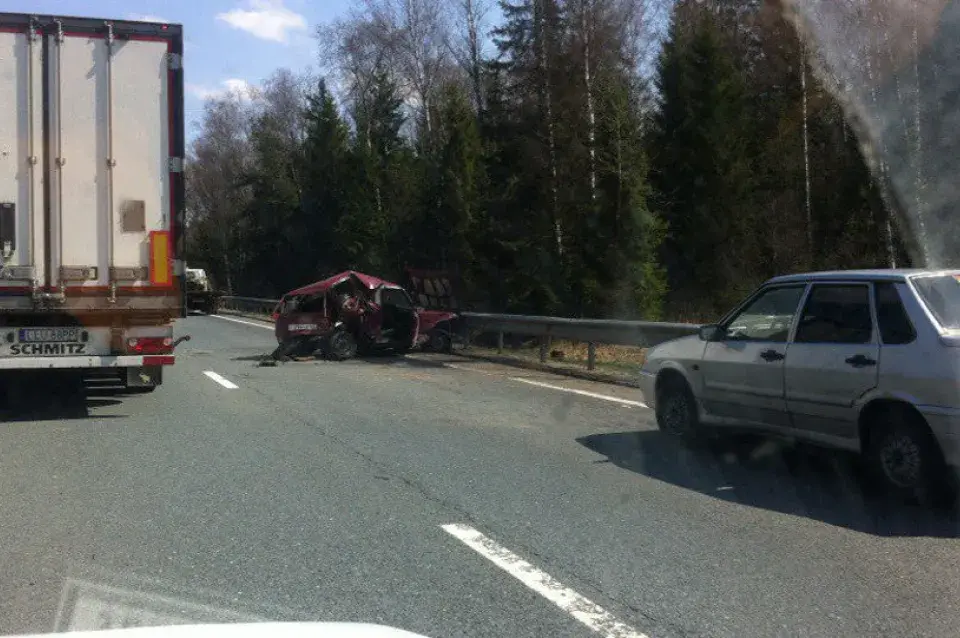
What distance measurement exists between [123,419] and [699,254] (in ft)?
78.5

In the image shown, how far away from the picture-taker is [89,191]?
9.74m

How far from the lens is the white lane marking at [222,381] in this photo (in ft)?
43.6

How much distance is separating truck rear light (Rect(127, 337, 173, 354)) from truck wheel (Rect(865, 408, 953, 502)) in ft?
23.1

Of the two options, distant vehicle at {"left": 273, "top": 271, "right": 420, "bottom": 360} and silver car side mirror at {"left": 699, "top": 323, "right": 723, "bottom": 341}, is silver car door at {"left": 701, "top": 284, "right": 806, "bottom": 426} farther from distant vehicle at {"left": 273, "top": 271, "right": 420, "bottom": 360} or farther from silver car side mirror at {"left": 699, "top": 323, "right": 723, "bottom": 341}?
distant vehicle at {"left": 273, "top": 271, "right": 420, "bottom": 360}

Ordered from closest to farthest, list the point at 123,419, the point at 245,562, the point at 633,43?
the point at 245,562
the point at 123,419
the point at 633,43

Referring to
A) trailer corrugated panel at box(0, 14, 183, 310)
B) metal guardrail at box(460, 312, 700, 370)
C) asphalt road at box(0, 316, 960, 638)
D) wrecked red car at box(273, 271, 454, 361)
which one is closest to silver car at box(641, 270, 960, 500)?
asphalt road at box(0, 316, 960, 638)

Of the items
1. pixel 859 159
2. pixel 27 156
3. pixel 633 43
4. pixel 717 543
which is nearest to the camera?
pixel 717 543

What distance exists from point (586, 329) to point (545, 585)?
Answer: 10.4 metres

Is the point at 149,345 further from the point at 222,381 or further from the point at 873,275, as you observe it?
the point at 873,275

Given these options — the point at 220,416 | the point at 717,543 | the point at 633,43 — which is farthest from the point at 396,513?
the point at 633,43

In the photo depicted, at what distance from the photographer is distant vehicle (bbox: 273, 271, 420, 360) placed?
1748 centimetres

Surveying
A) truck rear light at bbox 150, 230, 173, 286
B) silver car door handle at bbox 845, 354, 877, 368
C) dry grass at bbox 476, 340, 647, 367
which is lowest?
dry grass at bbox 476, 340, 647, 367

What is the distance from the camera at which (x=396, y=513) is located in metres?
6.13

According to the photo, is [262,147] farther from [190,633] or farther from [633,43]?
[190,633]
